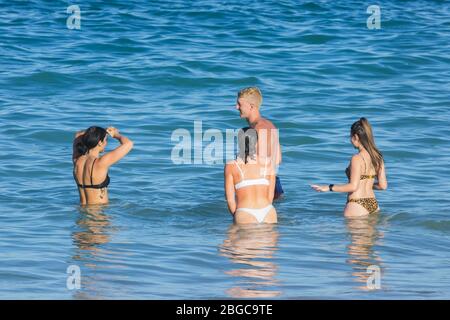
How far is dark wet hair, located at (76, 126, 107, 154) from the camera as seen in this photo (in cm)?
1059

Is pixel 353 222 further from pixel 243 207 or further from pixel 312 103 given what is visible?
pixel 312 103

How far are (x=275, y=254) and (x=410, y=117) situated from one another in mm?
7922

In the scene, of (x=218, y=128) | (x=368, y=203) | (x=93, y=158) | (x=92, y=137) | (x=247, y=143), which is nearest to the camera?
(x=247, y=143)

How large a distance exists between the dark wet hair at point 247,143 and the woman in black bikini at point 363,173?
989 mm

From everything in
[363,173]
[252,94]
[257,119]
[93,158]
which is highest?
[252,94]

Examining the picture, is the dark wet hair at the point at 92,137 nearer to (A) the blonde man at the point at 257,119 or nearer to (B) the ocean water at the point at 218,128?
(B) the ocean water at the point at 218,128

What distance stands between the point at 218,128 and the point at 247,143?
629 cm

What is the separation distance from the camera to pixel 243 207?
31.6 feet

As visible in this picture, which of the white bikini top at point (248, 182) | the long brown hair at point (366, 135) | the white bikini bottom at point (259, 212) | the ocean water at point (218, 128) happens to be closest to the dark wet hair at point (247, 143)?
the white bikini top at point (248, 182)

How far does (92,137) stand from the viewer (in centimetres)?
1059

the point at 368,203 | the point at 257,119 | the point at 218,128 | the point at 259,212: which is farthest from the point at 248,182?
the point at 218,128

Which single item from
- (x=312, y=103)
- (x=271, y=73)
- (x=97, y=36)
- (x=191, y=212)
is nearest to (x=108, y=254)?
(x=191, y=212)

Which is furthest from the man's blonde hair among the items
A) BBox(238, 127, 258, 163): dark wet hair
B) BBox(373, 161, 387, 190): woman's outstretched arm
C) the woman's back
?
BBox(373, 161, 387, 190): woman's outstretched arm

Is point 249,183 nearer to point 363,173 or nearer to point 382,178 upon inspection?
point 363,173
